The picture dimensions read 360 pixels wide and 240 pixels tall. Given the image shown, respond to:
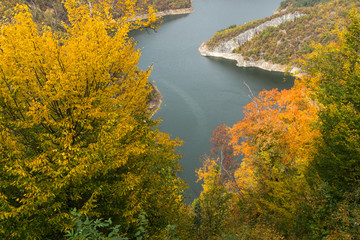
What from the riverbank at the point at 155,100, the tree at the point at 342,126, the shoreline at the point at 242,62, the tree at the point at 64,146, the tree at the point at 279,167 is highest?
the tree at the point at 64,146

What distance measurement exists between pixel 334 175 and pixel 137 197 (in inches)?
372

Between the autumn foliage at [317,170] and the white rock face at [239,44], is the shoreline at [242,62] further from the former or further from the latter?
the autumn foliage at [317,170]

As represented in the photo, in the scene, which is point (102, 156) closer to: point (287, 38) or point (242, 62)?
point (242, 62)

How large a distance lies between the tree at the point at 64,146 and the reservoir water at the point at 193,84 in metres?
18.2

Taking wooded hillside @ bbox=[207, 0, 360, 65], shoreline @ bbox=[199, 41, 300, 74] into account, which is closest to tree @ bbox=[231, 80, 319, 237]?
shoreline @ bbox=[199, 41, 300, 74]

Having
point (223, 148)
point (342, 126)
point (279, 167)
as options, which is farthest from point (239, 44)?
point (342, 126)

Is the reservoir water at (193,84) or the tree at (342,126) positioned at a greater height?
the tree at (342,126)

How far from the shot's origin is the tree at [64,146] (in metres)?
5.84

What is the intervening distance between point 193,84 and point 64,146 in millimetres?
56754

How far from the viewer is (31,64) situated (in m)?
6.94

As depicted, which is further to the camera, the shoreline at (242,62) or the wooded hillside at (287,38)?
the wooded hillside at (287,38)

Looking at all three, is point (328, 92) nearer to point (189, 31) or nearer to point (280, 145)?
point (280, 145)

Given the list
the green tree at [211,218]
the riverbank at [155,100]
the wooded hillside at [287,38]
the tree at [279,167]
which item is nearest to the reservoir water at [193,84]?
the riverbank at [155,100]

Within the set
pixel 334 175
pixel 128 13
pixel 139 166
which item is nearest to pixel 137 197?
pixel 139 166
